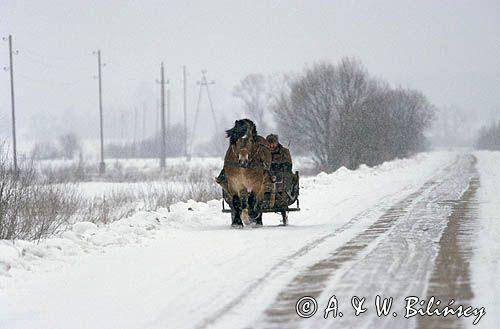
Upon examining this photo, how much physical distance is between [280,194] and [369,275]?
832cm

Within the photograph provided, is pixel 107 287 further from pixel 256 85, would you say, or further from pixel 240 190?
pixel 256 85

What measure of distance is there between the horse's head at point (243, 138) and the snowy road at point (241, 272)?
1.56 metres

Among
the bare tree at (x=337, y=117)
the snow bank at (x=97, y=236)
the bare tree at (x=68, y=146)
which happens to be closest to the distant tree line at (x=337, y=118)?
the bare tree at (x=337, y=117)

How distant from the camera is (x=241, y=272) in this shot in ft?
35.7

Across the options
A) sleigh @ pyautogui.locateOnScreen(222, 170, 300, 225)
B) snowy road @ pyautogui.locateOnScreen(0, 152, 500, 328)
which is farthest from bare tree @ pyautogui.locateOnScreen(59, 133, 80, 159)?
snowy road @ pyautogui.locateOnScreen(0, 152, 500, 328)

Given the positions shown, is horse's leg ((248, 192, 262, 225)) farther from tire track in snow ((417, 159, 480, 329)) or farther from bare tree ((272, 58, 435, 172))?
bare tree ((272, 58, 435, 172))

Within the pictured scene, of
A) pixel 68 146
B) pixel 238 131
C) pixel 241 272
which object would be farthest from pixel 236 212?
pixel 68 146

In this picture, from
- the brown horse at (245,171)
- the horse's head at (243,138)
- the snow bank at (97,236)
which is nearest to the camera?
the snow bank at (97,236)

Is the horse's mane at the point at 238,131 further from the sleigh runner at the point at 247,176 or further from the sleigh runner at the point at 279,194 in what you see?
the sleigh runner at the point at 279,194

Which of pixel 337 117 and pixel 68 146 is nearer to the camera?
pixel 337 117

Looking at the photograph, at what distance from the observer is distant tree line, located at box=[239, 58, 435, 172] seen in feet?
186

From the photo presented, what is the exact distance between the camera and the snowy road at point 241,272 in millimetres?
8391

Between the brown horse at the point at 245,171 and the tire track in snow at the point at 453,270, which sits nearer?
the tire track in snow at the point at 453,270

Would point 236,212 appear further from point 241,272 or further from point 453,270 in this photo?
point 453,270
